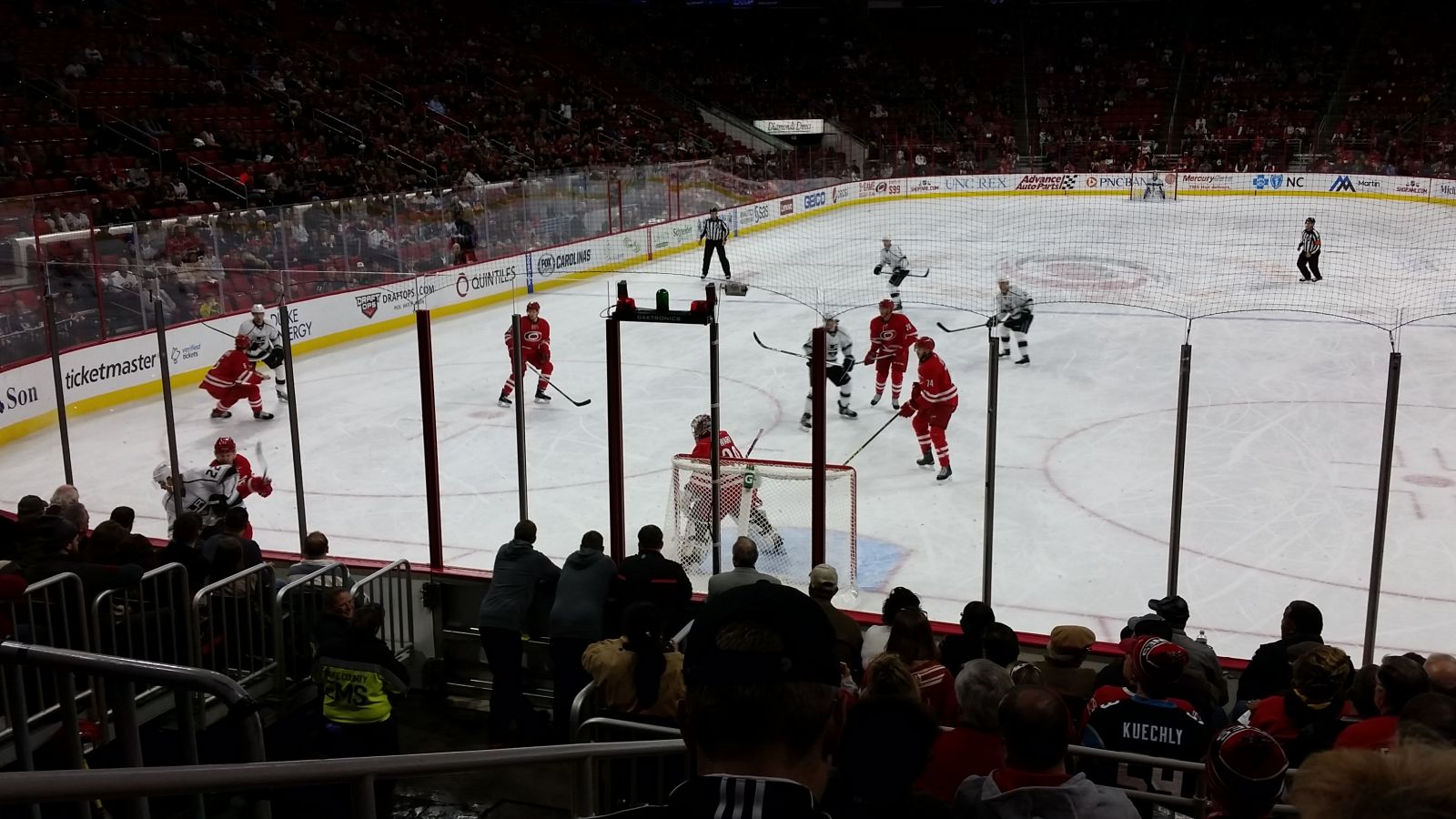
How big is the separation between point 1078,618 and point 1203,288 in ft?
36.5

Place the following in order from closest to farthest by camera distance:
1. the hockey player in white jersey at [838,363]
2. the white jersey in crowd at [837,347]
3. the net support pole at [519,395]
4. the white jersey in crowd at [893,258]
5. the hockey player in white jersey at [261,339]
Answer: the net support pole at [519,395]
the white jersey in crowd at [837,347]
the hockey player in white jersey at [838,363]
the hockey player in white jersey at [261,339]
the white jersey in crowd at [893,258]

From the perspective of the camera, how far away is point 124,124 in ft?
61.1

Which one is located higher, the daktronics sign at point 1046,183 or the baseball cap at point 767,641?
the daktronics sign at point 1046,183

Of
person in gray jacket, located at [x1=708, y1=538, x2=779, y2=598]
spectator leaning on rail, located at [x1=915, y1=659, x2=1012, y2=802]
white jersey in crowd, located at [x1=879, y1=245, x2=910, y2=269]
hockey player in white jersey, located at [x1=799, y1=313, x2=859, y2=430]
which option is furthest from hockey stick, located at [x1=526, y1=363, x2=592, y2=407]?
spectator leaning on rail, located at [x1=915, y1=659, x2=1012, y2=802]

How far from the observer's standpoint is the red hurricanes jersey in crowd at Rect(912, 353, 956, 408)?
380 inches

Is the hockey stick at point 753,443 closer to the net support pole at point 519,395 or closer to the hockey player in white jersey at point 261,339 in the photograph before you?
the net support pole at point 519,395

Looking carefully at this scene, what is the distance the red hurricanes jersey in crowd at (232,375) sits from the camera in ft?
38.5

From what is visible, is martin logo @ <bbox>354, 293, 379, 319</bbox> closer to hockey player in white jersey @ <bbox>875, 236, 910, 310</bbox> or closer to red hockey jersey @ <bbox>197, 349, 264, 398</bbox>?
red hockey jersey @ <bbox>197, 349, 264, 398</bbox>

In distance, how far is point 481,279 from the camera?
17.0 m

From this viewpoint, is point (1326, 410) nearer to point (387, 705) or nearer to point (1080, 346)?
point (1080, 346)

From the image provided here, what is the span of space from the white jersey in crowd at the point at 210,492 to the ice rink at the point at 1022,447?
99 cm

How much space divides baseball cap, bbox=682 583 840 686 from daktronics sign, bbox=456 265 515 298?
1507 centimetres

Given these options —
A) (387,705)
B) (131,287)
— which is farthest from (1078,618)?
(131,287)

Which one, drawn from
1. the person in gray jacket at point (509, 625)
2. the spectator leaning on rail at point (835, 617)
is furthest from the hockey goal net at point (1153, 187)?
the spectator leaning on rail at point (835, 617)
